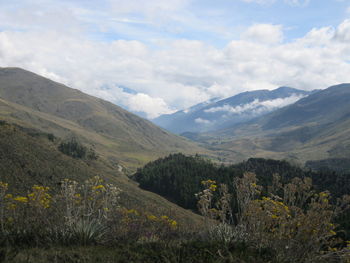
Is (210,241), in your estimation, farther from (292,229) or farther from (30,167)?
(30,167)

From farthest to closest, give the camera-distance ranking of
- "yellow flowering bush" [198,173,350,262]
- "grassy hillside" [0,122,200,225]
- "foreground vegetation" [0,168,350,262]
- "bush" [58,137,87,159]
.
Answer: "bush" [58,137,87,159]
"grassy hillside" [0,122,200,225]
"yellow flowering bush" [198,173,350,262]
"foreground vegetation" [0,168,350,262]

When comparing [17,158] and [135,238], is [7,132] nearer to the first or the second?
[17,158]

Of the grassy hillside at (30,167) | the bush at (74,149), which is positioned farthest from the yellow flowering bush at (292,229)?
the bush at (74,149)

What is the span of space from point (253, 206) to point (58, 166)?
1716 inches

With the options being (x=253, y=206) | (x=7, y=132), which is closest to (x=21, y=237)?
(x=253, y=206)

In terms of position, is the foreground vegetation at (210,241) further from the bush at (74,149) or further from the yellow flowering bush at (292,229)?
the bush at (74,149)

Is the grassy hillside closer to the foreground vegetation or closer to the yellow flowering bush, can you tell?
the foreground vegetation

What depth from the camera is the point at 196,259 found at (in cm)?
661

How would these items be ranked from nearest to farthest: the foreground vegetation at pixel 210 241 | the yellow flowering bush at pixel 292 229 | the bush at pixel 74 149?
the foreground vegetation at pixel 210 241
the yellow flowering bush at pixel 292 229
the bush at pixel 74 149

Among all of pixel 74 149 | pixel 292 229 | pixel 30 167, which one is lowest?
pixel 30 167

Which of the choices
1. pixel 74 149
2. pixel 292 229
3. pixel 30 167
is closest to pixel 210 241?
pixel 292 229

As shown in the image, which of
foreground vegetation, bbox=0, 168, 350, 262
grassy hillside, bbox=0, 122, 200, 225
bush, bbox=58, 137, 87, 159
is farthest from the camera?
bush, bbox=58, 137, 87, 159

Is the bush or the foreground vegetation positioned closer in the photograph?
the foreground vegetation

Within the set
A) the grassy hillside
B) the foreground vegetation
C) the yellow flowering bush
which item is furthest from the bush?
the yellow flowering bush
